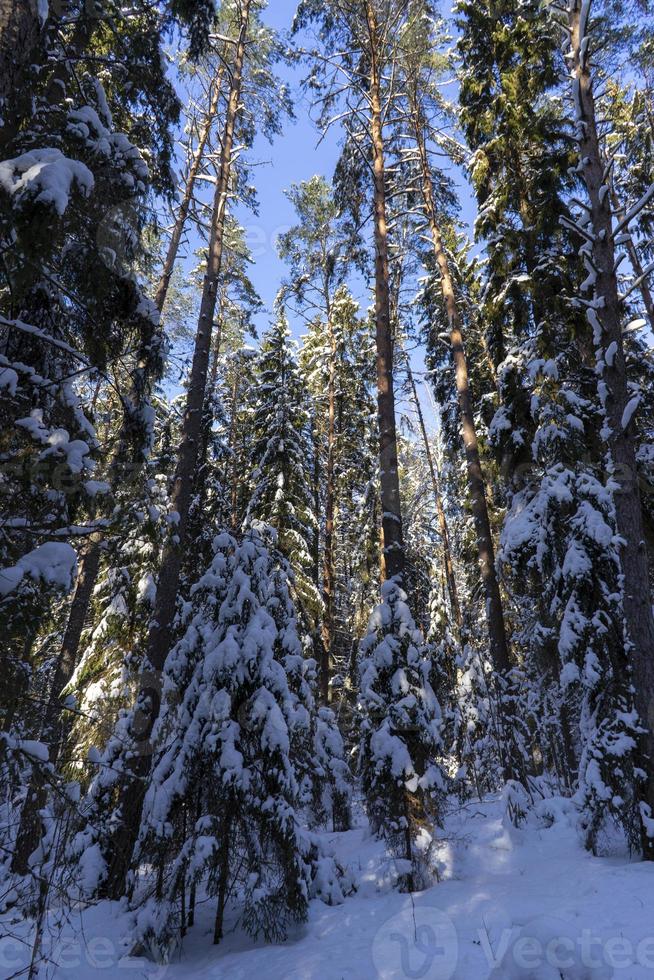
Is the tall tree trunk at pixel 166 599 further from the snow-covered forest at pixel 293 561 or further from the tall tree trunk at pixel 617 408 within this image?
the tall tree trunk at pixel 617 408

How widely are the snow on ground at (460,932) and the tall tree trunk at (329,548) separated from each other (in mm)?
7453

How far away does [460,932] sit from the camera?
16.9 ft

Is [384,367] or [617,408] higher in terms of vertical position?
[384,367]

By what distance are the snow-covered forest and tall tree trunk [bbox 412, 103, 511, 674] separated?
8 cm

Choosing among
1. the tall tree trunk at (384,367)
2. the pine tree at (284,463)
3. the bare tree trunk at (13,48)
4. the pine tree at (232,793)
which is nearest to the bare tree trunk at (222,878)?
the pine tree at (232,793)

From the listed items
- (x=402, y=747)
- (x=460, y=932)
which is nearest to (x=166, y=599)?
(x=402, y=747)

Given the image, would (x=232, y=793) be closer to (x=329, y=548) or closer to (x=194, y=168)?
(x=329, y=548)

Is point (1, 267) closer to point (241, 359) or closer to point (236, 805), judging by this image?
point (236, 805)

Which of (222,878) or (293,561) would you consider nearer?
(222,878)

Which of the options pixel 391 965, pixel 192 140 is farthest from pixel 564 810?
pixel 192 140

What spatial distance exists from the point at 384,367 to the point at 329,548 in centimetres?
819

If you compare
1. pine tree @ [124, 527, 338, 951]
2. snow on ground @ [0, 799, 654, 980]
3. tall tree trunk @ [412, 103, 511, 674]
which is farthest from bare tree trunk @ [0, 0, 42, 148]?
tall tree trunk @ [412, 103, 511, 674]

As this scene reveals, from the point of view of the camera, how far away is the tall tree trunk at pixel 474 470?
10523 millimetres

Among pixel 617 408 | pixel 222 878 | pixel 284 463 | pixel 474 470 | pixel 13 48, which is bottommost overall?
pixel 222 878
